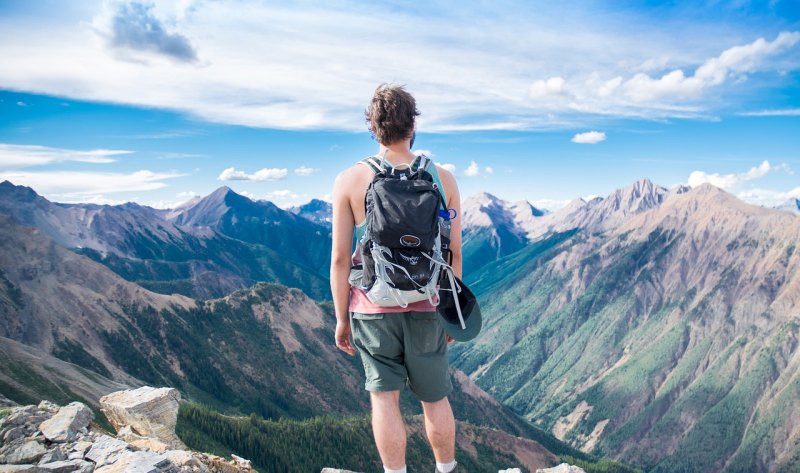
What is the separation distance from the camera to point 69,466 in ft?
32.6

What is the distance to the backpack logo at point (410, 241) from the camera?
26.9 ft

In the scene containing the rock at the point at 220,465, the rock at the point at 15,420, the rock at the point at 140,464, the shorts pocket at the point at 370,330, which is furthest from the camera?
the rock at the point at 220,465

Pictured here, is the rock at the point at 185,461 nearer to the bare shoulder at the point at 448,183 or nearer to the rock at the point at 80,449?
the rock at the point at 80,449

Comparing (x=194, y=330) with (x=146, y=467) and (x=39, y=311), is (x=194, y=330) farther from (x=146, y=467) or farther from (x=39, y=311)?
(x=146, y=467)

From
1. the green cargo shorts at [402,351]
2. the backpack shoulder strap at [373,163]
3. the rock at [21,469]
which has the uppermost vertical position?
the backpack shoulder strap at [373,163]

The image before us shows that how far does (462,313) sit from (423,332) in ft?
2.95

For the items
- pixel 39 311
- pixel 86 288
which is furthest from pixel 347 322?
pixel 86 288

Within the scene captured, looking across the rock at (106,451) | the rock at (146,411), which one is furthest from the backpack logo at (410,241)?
the rock at (146,411)

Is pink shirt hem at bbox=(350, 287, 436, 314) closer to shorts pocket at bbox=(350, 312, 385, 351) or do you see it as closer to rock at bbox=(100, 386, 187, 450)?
shorts pocket at bbox=(350, 312, 385, 351)

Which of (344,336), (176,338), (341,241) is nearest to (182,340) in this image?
(176,338)

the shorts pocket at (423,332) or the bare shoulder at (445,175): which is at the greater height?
the bare shoulder at (445,175)

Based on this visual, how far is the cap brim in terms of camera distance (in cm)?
909

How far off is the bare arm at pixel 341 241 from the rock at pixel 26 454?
7264 mm

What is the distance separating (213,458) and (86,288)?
559 feet
